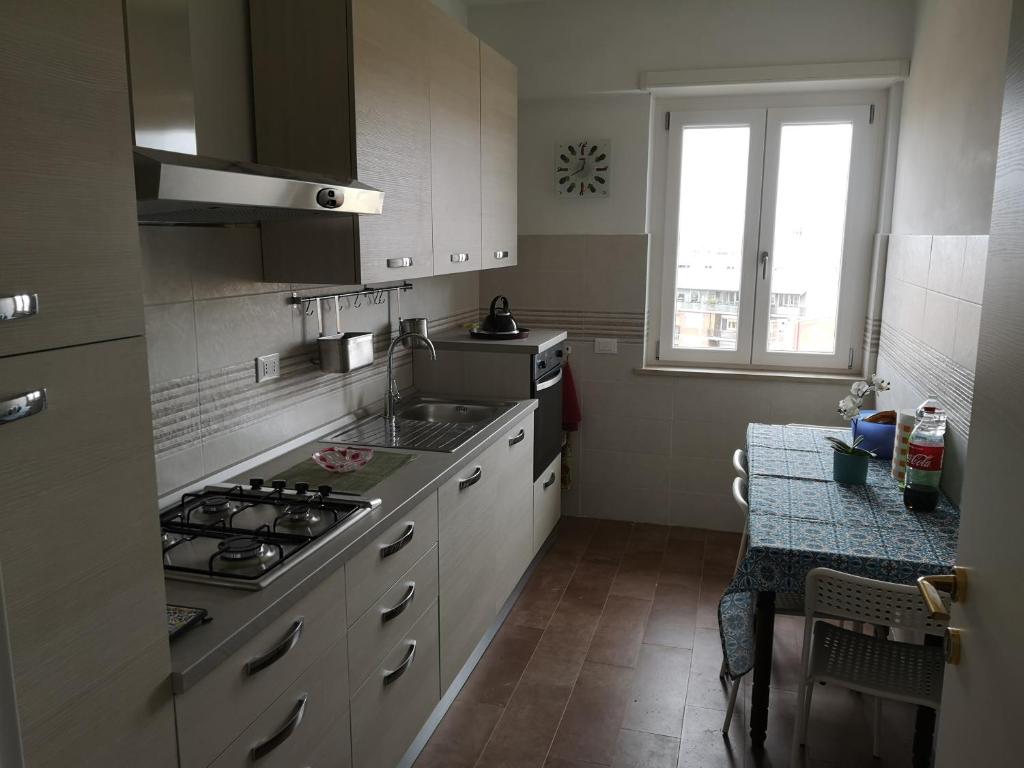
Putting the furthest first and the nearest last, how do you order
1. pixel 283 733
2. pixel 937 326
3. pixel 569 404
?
pixel 569 404 → pixel 937 326 → pixel 283 733

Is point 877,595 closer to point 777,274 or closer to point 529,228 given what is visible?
point 777,274

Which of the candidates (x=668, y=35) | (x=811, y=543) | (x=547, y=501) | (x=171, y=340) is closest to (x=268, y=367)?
(x=171, y=340)

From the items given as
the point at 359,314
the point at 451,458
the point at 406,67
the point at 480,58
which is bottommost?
the point at 451,458

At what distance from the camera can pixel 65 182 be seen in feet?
3.43

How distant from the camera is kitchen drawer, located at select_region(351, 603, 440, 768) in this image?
2.06 metres

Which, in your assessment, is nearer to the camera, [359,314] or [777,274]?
[359,314]

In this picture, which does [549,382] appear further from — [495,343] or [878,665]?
[878,665]

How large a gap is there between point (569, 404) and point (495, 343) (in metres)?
0.83

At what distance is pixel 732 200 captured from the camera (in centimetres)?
425

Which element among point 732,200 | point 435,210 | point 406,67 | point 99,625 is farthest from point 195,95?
point 732,200

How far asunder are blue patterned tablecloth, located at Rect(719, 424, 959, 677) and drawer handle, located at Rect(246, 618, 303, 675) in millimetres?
1221

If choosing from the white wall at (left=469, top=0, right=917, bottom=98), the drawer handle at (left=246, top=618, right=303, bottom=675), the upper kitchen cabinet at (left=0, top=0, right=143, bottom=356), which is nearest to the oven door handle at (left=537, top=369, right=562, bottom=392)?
the white wall at (left=469, top=0, right=917, bottom=98)

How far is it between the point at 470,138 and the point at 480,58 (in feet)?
1.23

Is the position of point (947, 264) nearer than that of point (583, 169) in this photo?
Yes
